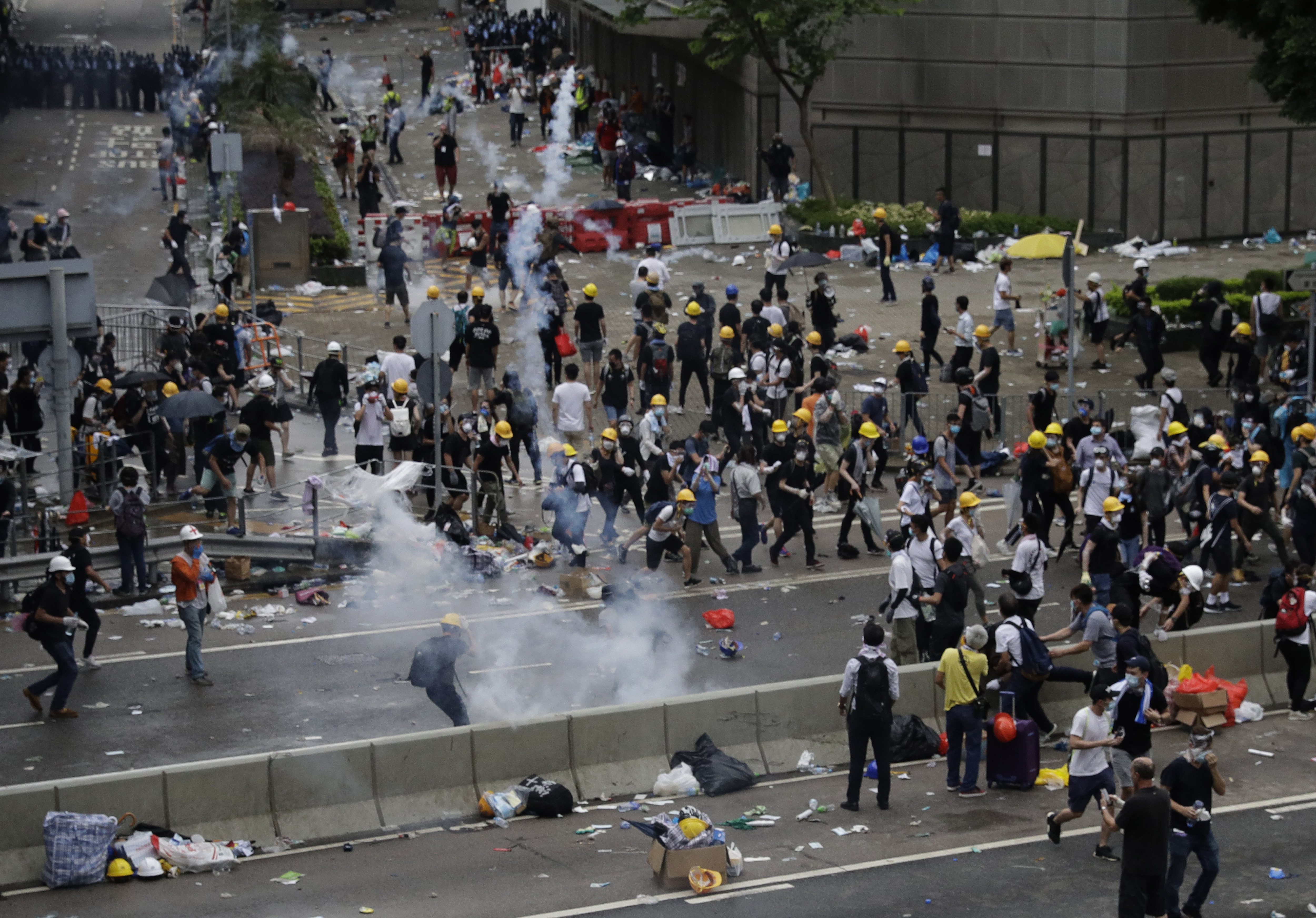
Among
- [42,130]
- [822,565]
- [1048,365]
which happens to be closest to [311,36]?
[42,130]

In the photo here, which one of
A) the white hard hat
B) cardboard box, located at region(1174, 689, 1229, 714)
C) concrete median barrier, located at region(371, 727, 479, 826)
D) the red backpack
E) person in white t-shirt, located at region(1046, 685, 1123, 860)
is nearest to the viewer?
person in white t-shirt, located at region(1046, 685, 1123, 860)

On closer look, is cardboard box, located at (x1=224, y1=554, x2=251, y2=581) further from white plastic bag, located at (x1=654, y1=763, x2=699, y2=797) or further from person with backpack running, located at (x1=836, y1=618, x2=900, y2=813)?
person with backpack running, located at (x1=836, y1=618, x2=900, y2=813)

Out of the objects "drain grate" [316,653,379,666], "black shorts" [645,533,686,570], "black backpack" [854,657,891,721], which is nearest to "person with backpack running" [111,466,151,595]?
"drain grate" [316,653,379,666]

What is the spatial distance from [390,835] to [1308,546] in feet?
31.6

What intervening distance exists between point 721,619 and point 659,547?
1.36 m

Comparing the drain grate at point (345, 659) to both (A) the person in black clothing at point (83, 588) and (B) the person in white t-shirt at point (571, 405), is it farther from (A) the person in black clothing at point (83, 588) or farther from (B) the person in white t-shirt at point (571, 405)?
(B) the person in white t-shirt at point (571, 405)

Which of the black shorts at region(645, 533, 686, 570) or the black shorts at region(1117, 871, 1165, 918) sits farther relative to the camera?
the black shorts at region(645, 533, 686, 570)

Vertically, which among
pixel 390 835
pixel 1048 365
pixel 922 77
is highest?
pixel 922 77

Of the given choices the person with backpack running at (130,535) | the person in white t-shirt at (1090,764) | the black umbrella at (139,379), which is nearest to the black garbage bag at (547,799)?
the person in white t-shirt at (1090,764)

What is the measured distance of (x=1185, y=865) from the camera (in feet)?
37.9

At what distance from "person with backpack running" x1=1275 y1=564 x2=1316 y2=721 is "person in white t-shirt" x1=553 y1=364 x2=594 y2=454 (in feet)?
29.6

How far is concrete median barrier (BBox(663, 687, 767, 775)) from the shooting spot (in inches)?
568

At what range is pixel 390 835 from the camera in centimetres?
1348

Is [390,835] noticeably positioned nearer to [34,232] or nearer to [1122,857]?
[1122,857]
